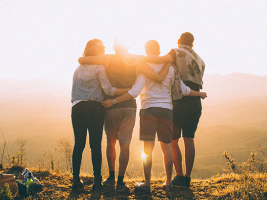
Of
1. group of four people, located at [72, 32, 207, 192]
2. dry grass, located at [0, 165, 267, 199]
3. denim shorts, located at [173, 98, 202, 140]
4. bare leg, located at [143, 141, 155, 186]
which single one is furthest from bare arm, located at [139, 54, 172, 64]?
dry grass, located at [0, 165, 267, 199]

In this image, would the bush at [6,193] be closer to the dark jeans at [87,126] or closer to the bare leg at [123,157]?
the dark jeans at [87,126]

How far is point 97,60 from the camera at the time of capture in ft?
10.2

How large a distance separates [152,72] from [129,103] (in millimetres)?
601

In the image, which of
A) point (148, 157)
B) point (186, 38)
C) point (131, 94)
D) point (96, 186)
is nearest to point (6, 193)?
point (96, 186)

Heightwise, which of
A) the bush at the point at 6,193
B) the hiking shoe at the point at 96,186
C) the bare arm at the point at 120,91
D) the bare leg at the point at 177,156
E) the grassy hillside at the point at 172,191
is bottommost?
the grassy hillside at the point at 172,191

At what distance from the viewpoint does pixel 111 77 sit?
3.17 meters

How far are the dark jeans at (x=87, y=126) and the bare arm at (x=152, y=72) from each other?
34.1 inches

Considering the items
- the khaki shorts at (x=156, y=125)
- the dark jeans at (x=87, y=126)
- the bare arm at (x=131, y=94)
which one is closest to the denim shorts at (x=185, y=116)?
the khaki shorts at (x=156, y=125)

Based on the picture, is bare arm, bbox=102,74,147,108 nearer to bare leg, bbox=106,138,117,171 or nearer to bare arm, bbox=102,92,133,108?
bare arm, bbox=102,92,133,108

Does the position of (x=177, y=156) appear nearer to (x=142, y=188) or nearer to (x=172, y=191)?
(x=172, y=191)

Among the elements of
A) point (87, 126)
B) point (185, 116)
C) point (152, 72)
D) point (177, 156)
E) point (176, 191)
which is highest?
point (152, 72)

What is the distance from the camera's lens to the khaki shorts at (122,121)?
123 inches

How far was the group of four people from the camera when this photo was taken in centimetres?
303

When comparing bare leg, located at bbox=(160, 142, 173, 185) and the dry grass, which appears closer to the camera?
the dry grass
